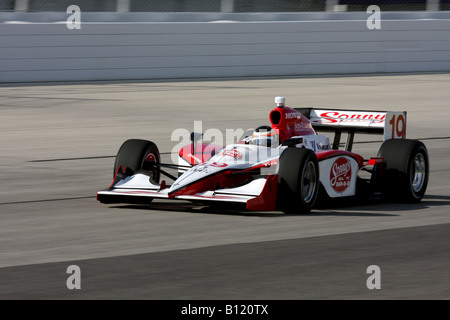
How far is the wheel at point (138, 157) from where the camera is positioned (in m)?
8.34

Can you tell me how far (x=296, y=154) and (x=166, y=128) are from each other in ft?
22.3

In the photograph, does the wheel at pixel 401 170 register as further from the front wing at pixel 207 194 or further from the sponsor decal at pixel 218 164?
the sponsor decal at pixel 218 164

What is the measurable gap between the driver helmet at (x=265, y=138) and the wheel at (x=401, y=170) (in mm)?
992

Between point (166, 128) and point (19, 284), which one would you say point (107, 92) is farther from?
point (19, 284)

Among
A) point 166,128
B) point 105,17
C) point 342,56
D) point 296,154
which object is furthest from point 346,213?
point 342,56

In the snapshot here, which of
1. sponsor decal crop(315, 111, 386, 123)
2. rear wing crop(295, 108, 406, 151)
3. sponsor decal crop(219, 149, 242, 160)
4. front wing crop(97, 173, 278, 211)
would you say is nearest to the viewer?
front wing crop(97, 173, 278, 211)

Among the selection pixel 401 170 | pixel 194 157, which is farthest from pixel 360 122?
pixel 194 157

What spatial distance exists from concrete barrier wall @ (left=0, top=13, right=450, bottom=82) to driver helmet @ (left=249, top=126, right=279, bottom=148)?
1126 cm

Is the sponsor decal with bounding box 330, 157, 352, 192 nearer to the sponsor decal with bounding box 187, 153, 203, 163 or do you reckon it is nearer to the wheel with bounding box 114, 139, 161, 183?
the sponsor decal with bounding box 187, 153, 203, 163

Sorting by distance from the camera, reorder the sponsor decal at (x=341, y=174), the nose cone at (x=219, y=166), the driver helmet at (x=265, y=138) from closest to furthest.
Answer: the nose cone at (x=219, y=166) → the sponsor decal at (x=341, y=174) → the driver helmet at (x=265, y=138)

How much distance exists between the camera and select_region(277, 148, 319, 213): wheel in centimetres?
759

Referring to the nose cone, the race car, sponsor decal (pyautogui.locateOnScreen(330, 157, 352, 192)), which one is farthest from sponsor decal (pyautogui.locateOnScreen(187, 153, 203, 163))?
sponsor decal (pyautogui.locateOnScreen(330, 157, 352, 192))

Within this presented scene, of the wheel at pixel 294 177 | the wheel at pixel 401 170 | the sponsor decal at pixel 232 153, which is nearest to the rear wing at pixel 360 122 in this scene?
the wheel at pixel 401 170
